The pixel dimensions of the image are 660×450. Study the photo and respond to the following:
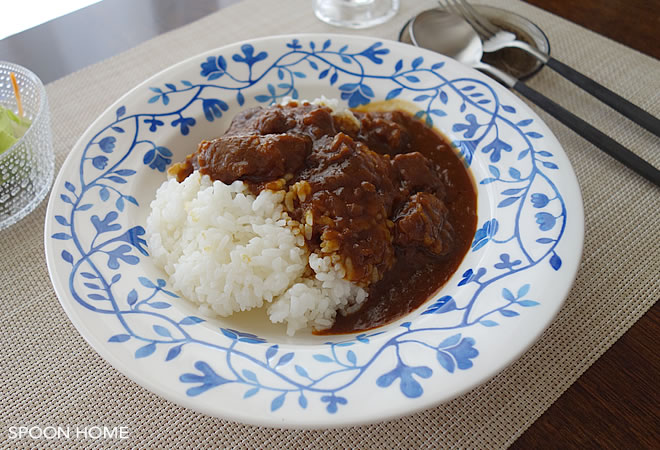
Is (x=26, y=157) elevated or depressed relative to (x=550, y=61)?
elevated

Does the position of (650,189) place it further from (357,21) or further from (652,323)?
(357,21)

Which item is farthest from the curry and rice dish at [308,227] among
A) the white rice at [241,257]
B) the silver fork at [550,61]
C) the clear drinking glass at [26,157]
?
the silver fork at [550,61]

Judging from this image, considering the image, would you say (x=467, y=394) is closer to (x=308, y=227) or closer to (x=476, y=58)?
(x=308, y=227)

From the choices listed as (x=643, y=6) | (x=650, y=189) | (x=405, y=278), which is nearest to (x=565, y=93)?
(x=650, y=189)

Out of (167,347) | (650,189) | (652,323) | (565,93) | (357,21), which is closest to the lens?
(167,347)

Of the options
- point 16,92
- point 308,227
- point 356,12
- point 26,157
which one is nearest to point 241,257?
point 308,227

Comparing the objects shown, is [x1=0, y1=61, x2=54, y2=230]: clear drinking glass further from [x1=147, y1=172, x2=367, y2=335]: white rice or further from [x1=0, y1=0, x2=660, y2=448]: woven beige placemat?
[x1=147, y1=172, x2=367, y2=335]: white rice
